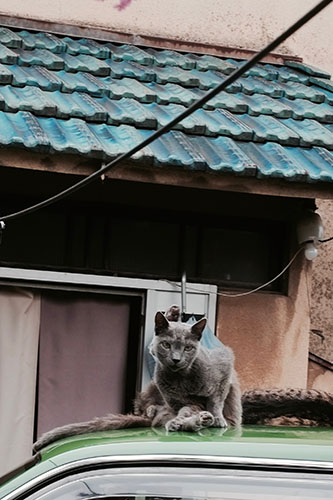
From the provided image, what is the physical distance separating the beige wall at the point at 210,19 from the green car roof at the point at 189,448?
637cm

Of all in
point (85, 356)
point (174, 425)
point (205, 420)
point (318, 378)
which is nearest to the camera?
point (174, 425)

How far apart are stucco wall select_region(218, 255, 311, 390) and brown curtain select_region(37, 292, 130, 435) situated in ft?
2.61

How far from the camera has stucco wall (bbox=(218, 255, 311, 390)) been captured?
836 cm

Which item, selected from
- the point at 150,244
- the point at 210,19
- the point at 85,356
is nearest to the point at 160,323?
the point at 85,356

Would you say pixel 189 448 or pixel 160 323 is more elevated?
pixel 160 323

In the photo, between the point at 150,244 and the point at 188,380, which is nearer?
the point at 188,380

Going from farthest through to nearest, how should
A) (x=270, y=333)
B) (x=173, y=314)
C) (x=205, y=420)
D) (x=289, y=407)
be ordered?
(x=270, y=333) < (x=173, y=314) < (x=289, y=407) < (x=205, y=420)

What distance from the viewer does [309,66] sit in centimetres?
986

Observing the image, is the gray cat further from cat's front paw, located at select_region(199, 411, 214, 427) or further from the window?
the window

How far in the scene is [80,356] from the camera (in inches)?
317

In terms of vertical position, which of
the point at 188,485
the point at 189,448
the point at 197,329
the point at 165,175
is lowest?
the point at 188,485

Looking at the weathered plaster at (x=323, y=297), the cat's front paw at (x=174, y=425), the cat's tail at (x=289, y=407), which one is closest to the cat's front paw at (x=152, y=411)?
the cat's tail at (x=289, y=407)

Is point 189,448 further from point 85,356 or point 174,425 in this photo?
point 85,356

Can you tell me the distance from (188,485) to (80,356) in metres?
4.65
